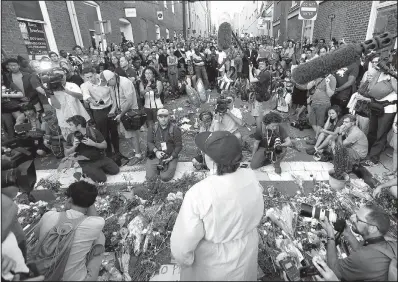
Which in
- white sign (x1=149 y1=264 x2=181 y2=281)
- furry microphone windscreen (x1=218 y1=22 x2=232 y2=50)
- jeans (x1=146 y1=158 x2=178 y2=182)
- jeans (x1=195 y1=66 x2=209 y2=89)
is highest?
furry microphone windscreen (x1=218 y1=22 x2=232 y2=50)

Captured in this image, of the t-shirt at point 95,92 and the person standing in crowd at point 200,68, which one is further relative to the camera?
the person standing in crowd at point 200,68

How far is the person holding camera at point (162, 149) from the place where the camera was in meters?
4.56

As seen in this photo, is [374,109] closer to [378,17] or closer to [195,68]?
[378,17]

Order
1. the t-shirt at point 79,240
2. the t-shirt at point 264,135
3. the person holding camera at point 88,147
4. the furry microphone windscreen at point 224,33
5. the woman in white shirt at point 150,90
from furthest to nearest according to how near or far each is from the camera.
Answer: the woman in white shirt at point 150,90
the furry microphone windscreen at point 224,33
the t-shirt at point 264,135
the person holding camera at point 88,147
the t-shirt at point 79,240

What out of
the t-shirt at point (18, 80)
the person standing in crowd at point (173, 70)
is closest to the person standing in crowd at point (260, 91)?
the person standing in crowd at point (173, 70)

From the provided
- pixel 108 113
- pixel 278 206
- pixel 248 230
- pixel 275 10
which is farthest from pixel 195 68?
pixel 275 10

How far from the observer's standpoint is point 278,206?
366cm

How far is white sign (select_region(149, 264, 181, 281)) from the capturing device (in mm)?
2582

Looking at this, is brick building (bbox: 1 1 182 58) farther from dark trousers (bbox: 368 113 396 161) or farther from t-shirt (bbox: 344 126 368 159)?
dark trousers (bbox: 368 113 396 161)

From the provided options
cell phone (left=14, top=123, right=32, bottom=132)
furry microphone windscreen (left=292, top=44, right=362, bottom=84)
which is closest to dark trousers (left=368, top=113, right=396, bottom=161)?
furry microphone windscreen (left=292, top=44, right=362, bottom=84)

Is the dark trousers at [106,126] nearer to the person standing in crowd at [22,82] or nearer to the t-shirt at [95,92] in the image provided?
the t-shirt at [95,92]

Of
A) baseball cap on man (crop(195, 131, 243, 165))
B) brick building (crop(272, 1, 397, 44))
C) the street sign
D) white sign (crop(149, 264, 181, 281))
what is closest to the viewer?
baseball cap on man (crop(195, 131, 243, 165))

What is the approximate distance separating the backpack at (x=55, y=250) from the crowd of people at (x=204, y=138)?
0.03m

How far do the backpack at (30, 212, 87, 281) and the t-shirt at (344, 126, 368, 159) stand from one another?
434 centimetres
